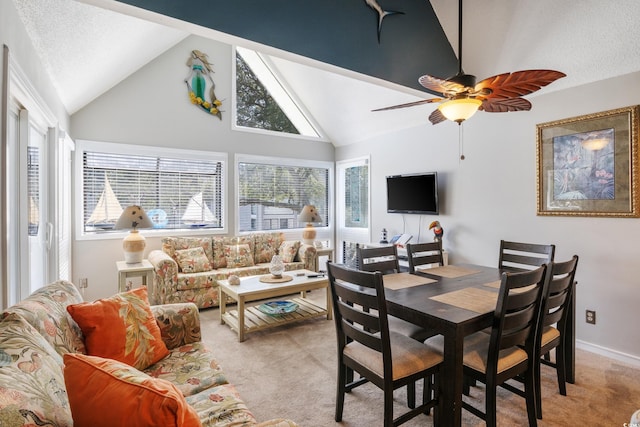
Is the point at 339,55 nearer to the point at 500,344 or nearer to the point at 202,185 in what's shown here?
the point at 500,344

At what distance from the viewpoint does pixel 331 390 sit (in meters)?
2.35

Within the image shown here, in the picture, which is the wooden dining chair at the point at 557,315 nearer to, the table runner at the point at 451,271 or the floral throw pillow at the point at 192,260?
the table runner at the point at 451,271

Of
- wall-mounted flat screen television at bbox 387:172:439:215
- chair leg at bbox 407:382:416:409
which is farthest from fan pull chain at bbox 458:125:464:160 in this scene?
chair leg at bbox 407:382:416:409

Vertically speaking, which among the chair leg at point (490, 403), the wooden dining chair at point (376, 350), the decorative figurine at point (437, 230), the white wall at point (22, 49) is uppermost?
the white wall at point (22, 49)

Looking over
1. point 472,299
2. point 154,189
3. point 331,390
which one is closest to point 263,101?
point 154,189

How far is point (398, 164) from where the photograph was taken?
4938mm

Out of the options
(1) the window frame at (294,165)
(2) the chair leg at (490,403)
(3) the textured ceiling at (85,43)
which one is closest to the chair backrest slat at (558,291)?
(2) the chair leg at (490,403)

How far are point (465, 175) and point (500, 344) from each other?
9.01ft

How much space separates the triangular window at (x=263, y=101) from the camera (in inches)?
214

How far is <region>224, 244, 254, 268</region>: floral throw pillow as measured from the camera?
4684 millimetres

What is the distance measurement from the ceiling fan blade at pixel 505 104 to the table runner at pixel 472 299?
127 centimetres

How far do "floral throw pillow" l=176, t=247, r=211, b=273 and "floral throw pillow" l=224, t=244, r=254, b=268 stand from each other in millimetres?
302

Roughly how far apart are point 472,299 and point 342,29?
2.24 metres

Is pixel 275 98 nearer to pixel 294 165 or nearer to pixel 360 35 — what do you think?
pixel 294 165
